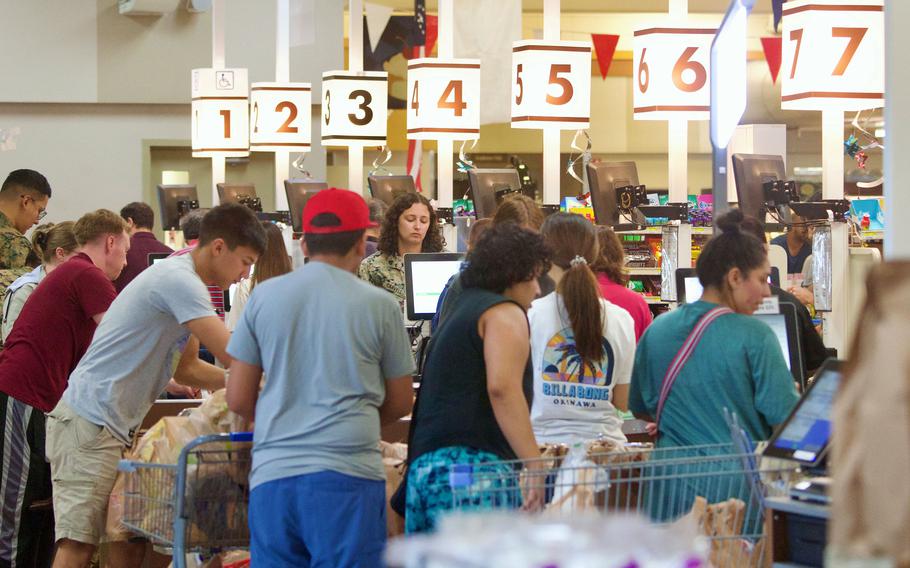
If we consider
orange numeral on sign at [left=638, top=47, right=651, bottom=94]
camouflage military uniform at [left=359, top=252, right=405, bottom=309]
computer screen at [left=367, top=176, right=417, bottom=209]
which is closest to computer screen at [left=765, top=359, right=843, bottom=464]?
camouflage military uniform at [left=359, top=252, right=405, bottom=309]

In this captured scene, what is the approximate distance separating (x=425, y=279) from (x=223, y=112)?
7.89 meters

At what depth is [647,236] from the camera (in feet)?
30.9

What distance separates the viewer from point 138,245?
9125mm

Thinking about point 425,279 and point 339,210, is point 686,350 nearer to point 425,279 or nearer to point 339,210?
point 339,210

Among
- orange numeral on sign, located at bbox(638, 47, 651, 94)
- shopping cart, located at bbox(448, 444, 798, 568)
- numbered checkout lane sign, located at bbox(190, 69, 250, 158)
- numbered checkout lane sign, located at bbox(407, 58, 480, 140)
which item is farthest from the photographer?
numbered checkout lane sign, located at bbox(190, 69, 250, 158)

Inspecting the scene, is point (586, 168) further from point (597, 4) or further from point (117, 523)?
point (597, 4)

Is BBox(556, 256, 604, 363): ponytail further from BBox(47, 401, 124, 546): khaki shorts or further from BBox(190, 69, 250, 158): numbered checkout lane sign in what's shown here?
BBox(190, 69, 250, 158): numbered checkout lane sign

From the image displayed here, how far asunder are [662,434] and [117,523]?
192 centimetres

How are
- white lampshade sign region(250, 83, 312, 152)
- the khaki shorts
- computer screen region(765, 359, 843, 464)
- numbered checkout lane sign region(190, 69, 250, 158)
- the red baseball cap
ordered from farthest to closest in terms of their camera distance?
numbered checkout lane sign region(190, 69, 250, 158) → white lampshade sign region(250, 83, 312, 152) → the khaki shorts → the red baseball cap → computer screen region(765, 359, 843, 464)

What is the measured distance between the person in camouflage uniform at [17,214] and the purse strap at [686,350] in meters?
4.17

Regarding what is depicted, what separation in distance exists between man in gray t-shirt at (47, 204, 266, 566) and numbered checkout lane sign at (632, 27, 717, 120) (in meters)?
4.66

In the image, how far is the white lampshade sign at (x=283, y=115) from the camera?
43.5 ft

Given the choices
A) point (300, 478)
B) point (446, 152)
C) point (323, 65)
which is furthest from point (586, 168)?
point (323, 65)

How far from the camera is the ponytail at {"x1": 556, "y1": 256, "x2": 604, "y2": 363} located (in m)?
4.41
